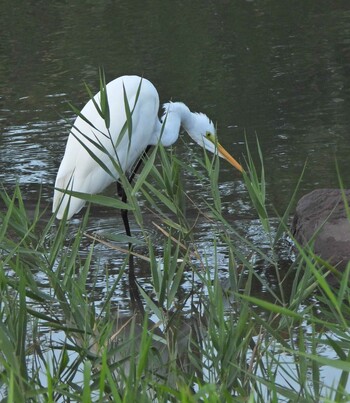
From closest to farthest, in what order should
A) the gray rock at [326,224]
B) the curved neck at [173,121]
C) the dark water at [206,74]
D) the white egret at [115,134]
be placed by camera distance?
1. the gray rock at [326,224]
2. the white egret at [115,134]
3. the curved neck at [173,121]
4. the dark water at [206,74]

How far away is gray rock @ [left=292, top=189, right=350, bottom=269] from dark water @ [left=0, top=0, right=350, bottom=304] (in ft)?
1.17

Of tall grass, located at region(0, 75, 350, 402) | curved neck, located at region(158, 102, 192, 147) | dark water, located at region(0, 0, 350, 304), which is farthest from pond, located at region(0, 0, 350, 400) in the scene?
tall grass, located at region(0, 75, 350, 402)

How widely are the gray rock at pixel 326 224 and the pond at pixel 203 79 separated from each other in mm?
240

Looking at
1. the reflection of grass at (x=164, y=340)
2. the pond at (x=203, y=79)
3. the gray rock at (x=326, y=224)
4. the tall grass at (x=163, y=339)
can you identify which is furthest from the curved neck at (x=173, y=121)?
the reflection of grass at (x=164, y=340)

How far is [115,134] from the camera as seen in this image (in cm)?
532

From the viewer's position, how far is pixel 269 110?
763cm

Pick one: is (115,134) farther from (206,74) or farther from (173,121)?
(206,74)

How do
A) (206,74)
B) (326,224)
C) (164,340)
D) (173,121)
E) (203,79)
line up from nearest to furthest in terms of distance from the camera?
(164,340) < (326,224) < (173,121) < (203,79) < (206,74)

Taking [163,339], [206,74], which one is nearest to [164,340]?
[163,339]

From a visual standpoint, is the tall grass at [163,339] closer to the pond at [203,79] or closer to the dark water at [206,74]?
the pond at [203,79]

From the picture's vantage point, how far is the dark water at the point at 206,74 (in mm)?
6496

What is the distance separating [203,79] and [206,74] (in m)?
0.15

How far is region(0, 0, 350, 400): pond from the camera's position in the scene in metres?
6.19

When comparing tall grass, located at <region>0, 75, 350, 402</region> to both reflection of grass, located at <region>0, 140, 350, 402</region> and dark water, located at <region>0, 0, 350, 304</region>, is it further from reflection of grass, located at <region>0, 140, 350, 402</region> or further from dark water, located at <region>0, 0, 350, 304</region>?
dark water, located at <region>0, 0, 350, 304</region>
